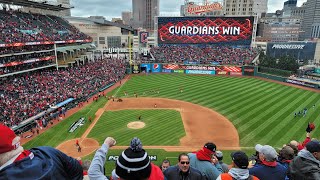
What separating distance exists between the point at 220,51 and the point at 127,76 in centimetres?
3024

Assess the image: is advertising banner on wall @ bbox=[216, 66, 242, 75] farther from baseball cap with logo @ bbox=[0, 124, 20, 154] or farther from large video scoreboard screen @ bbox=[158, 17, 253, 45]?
baseball cap with logo @ bbox=[0, 124, 20, 154]

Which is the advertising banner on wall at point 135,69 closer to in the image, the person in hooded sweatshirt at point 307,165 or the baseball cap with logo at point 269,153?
the baseball cap with logo at point 269,153

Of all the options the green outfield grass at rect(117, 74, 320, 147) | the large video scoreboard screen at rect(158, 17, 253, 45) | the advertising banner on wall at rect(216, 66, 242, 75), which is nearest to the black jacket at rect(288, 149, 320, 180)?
the green outfield grass at rect(117, 74, 320, 147)

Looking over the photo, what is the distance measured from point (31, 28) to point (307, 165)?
170 ft

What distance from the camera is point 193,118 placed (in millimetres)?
30672

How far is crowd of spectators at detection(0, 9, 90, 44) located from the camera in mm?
39812

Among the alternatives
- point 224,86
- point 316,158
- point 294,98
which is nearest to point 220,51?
point 224,86

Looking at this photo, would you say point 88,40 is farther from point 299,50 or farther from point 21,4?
point 299,50

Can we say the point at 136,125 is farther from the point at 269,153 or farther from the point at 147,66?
the point at 147,66

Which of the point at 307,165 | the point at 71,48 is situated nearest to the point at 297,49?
the point at 71,48

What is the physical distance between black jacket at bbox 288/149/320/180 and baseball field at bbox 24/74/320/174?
51.7ft

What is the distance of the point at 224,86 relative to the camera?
1886 inches

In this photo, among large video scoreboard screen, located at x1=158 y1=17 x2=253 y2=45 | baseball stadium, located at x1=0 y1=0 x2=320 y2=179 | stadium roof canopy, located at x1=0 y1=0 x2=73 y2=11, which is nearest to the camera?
baseball stadium, located at x1=0 y1=0 x2=320 y2=179

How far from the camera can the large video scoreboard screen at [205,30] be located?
69.5 metres
